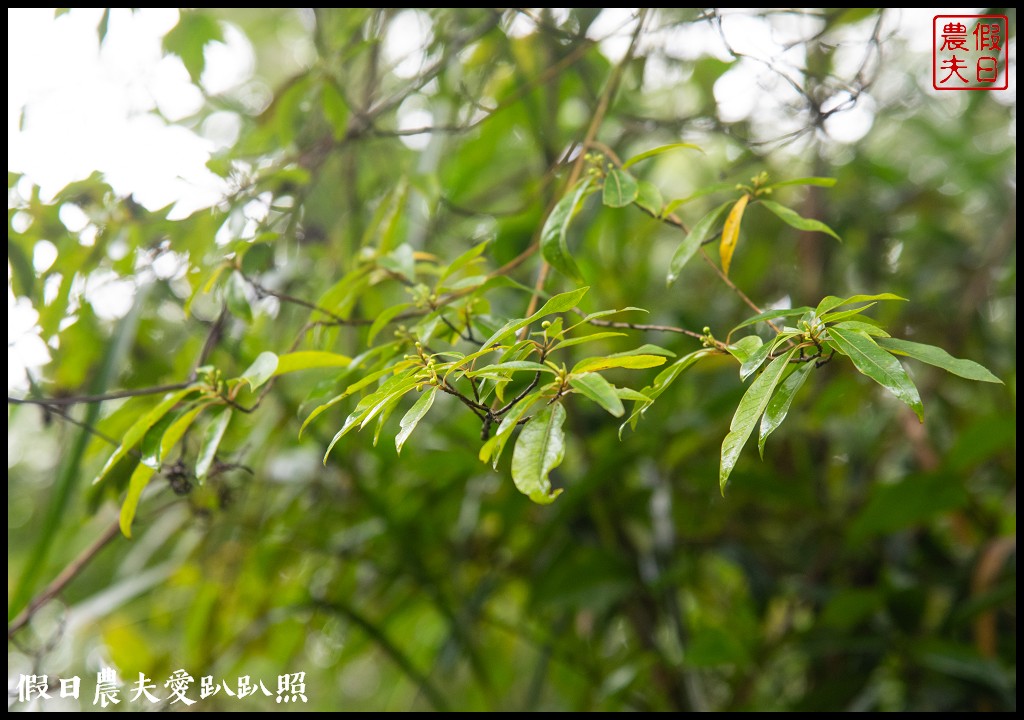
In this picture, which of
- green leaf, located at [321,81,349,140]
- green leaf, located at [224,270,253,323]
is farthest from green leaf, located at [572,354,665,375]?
green leaf, located at [321,81,349,140]

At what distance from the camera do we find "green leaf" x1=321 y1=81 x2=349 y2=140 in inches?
25.6

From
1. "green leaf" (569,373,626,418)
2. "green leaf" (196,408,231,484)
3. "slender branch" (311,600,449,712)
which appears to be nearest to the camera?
"green leaf" (569,373,626,418)

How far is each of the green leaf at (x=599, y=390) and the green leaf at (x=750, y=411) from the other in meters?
0.05

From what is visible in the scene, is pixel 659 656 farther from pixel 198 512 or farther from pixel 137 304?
pixel 137 304

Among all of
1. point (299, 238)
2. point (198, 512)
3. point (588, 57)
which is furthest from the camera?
point (588, 57)

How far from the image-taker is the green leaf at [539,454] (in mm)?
301

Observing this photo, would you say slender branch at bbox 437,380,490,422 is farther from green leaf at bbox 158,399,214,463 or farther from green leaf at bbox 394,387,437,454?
green leaf at bbox 158,399,214,463

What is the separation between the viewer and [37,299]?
633mm

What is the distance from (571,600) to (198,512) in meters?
0.39

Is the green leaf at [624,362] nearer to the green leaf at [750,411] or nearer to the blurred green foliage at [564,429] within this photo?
the green leaf at [750,411]

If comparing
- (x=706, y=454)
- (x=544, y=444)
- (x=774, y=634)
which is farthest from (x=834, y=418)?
(x=544, y=444)

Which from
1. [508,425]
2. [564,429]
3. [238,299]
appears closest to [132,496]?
[238,299]

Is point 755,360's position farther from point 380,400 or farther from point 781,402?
point 380,400

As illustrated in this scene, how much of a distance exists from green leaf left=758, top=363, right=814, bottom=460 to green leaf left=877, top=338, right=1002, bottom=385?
0.12 ft
